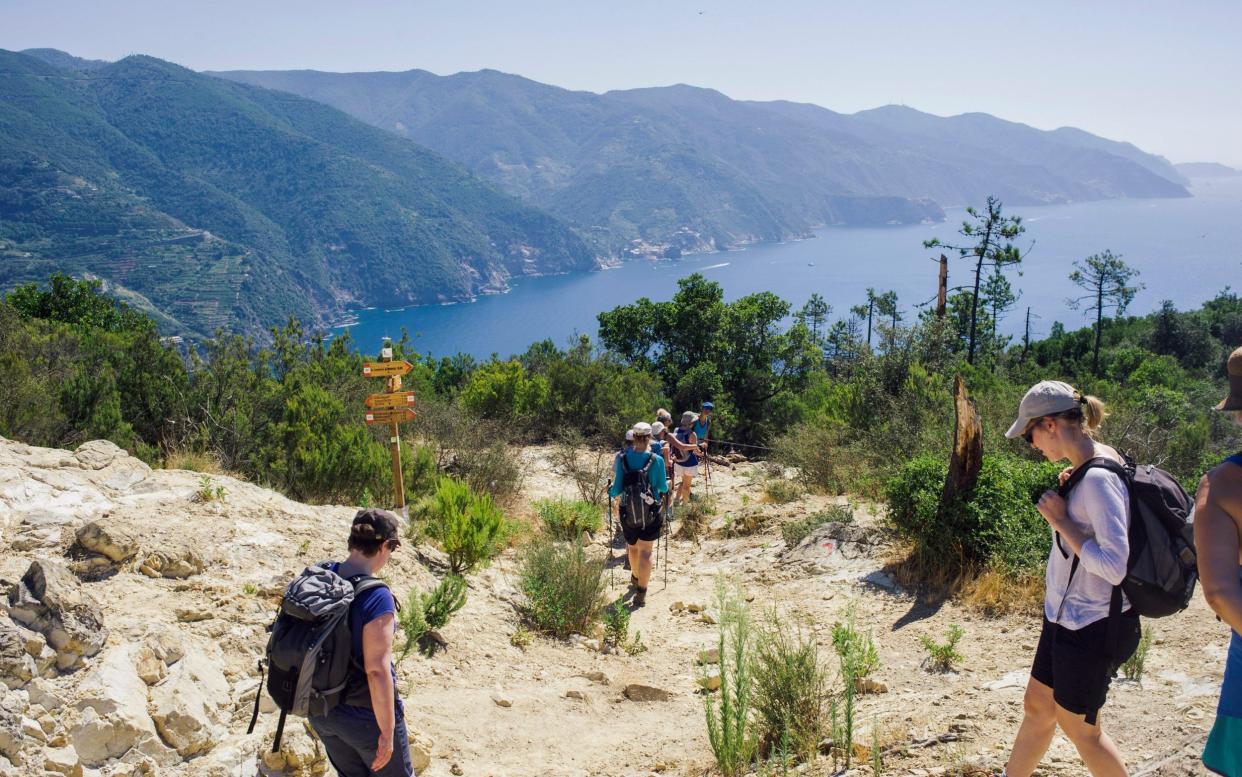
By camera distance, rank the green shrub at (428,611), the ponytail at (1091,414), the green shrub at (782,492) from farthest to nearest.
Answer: the green shrub at (782,492), the green shrub at (428,611), the ponytail at (1091,414)

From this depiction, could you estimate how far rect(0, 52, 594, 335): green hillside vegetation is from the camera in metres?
89.7

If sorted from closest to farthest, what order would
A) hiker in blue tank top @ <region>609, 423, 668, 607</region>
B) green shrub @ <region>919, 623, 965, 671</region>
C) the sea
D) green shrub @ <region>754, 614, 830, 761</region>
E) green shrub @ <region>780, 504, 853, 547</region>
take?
green shrub @ <region>754, 614, 830, 761</region>
green shrub @ <region>919, 623, 965, 671</region>
hiker in blue tank top @ <region>609, 423, 668, 607</region>
green shrub @ <region>780, 504, 853, 547</region>
the sea

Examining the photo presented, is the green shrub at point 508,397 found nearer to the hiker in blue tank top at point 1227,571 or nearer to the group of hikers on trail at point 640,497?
the group of hikers on trail at point 640,497

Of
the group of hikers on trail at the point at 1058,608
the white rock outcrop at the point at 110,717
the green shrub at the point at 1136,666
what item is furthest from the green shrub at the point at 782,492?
the white rock outcrop at the point at 110,717

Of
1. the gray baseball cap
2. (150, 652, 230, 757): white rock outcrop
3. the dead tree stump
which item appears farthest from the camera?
the dead tree stump

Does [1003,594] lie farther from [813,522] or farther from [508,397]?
[508,397]

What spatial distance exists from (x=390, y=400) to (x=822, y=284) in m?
126

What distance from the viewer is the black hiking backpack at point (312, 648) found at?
2695mm

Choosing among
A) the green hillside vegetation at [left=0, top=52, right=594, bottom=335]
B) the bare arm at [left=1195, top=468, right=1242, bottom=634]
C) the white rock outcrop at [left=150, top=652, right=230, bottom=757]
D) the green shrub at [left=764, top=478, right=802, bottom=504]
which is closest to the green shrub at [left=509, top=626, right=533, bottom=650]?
the white rock outcrop at [left=150, top=652, right=230, bottom=757]

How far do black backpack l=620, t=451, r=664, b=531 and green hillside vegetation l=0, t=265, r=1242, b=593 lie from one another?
7.26ft

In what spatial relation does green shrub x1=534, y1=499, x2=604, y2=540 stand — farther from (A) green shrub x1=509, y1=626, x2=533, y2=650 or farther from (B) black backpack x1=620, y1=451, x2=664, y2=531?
(A) green shrub x1=509, y1=626, x2=533, y2=650

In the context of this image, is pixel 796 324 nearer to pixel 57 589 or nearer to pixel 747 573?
pixel 747 573

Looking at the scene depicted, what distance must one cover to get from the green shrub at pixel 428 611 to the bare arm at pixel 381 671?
7.17 feet

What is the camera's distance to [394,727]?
2879mm
